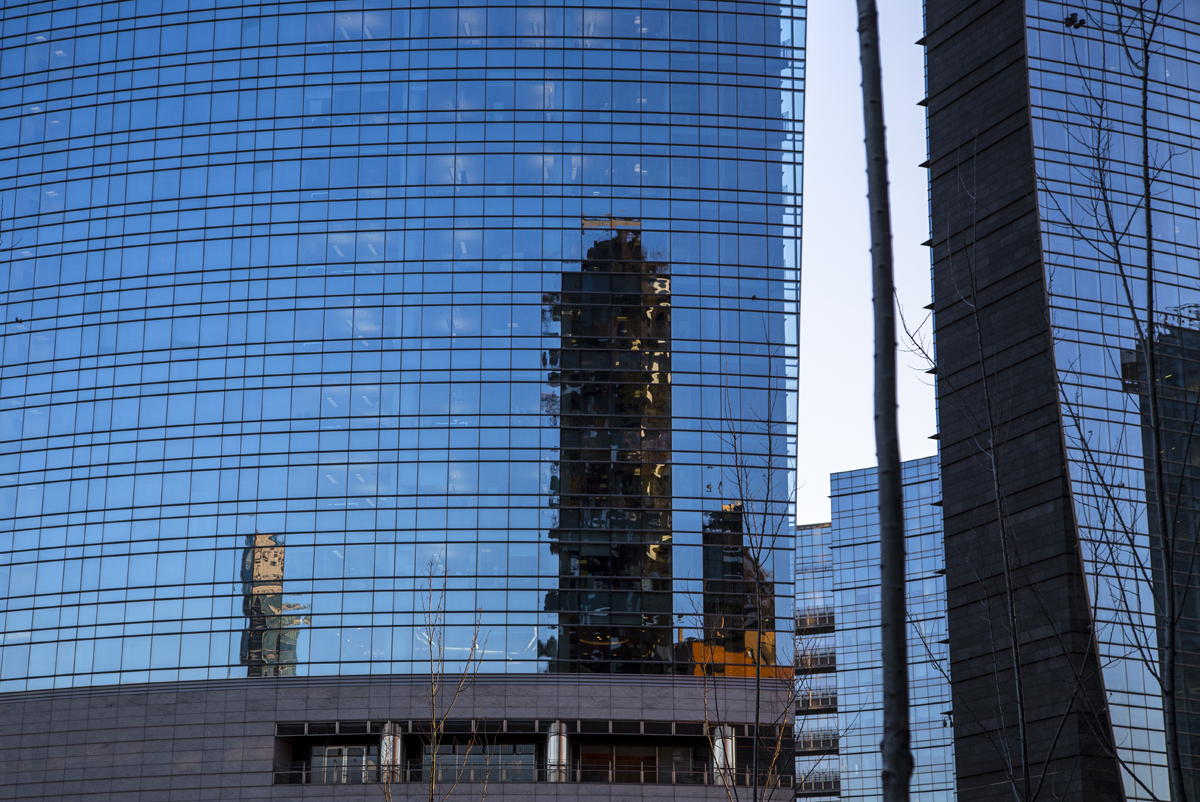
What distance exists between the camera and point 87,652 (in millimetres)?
88375

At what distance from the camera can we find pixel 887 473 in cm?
752

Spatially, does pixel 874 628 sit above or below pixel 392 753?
above

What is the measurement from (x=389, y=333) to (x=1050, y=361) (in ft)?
159

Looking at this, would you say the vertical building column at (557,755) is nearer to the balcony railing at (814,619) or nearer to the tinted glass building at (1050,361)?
the tinted glass building at (1050,361)

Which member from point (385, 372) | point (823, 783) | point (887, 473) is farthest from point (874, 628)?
point (887, 473)

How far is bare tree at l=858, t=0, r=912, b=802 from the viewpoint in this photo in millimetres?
7410

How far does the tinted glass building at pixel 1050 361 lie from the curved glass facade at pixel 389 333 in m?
21.3

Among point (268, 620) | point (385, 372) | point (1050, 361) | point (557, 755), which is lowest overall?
point (557, 755)

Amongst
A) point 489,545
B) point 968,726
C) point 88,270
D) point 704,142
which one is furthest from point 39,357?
point 968,726

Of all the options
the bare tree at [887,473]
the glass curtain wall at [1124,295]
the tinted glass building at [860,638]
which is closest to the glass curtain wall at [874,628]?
the tinted glass building at [860,638]

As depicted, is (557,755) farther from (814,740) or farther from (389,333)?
(814,740)

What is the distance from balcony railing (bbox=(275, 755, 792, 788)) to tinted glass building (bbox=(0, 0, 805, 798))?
1.51 feet

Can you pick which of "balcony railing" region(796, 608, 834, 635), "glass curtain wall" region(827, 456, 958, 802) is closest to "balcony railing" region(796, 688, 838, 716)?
"glass curtain wall" region(827, 456, 958, 802)

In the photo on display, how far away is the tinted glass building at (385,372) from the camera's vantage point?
279ft
